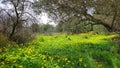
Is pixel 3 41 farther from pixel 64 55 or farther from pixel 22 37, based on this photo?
pixel 64 55

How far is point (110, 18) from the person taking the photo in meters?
19.6

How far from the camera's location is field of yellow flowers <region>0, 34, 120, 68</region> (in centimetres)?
1241

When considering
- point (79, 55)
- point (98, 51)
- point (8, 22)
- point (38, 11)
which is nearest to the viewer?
point (79, 55)

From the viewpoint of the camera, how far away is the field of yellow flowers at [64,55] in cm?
1241

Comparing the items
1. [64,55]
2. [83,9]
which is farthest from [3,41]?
[83,9]

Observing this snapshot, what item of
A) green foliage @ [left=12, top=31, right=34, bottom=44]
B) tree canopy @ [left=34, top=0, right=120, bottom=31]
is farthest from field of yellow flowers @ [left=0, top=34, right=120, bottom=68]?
tree canopy @ [left=34, top=0, right=120, bottom=31]

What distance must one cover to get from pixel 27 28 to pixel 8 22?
3.65 ft

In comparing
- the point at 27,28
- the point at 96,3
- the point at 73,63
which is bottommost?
the point at 73,63

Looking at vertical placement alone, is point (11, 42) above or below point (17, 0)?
below

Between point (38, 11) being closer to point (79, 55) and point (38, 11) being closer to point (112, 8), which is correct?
point (112, 8)

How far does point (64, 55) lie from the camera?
14.3 metres

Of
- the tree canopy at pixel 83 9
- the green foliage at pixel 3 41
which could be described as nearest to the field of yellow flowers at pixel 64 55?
the green foliage at pixel 3 41

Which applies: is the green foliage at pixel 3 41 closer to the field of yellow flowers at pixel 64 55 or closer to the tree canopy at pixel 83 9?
the field of yellow flowers at pixel 64 55

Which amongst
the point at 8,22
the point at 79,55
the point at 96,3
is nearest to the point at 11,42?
the point at 8,22
